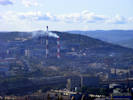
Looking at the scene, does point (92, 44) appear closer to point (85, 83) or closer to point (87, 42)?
point (87, 42)

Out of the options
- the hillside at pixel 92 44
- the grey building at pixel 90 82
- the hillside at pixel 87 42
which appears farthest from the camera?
the hillside at pixel 92 44

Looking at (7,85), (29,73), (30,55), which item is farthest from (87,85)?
(30,55)

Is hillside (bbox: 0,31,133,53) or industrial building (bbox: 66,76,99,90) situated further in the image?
hillside (bbox: 0,31,133,53)

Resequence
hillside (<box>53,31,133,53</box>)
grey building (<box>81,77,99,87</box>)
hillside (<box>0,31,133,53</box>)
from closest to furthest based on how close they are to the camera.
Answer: grey building (<box>81,77,99,87</box>)
hillside (<box>0,31,133,53</box>)
hillside (<box>53,31,133,53</box>)

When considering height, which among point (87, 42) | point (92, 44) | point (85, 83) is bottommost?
point (85, 83)

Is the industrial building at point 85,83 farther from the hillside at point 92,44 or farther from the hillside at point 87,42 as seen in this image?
the hillside at point 92,44

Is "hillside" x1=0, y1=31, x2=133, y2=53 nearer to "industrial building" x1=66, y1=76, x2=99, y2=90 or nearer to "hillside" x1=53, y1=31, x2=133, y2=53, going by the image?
"hillside" x1=53, y1=31, x2=133, y2=53

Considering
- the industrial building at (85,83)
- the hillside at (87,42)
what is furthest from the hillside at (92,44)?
the industrial building at (85,83)

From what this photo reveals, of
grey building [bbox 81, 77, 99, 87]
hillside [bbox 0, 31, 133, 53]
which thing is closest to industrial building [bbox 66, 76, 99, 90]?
grey building [bbox 81, 77, 99, 87]

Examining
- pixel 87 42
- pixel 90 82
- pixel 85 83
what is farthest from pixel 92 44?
pixel 85 83

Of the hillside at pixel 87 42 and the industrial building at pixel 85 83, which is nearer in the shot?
the industrial building at pixel 85 83

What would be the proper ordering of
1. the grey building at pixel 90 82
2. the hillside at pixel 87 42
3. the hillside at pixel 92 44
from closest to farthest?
the grey building at pixel 90 82 → the hillside at pixel 87 42 → the hillside at pixel 92 44

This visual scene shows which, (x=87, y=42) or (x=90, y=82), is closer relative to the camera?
(x=90, y=82)
